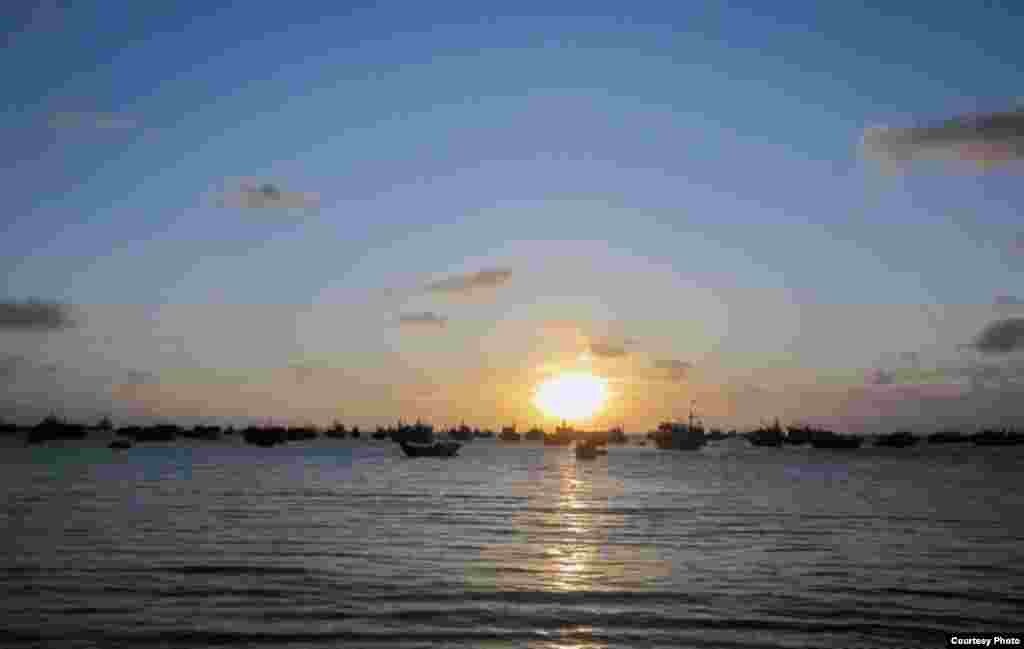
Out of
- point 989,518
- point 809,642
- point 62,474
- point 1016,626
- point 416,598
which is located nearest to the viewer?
point 809,642

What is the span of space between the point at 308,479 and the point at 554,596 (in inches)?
2408

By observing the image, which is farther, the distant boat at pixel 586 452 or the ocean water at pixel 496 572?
the distant boat at pixel 586 452

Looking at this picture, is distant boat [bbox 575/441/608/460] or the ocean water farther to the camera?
distant boat [bbox 575/441/608/460]

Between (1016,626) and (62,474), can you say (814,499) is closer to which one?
(1016,626)

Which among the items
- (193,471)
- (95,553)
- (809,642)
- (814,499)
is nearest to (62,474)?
(193,471)

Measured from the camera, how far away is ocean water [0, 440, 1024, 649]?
69.7ft

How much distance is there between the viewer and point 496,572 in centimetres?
2908

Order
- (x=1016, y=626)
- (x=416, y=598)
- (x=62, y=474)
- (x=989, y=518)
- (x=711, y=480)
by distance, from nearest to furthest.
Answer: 1. (x=1016, y=626)
2. (x=416, y=598)
3. (x=989, y=518)
4. (x=62, y=474)
5. (x=711, y=480)

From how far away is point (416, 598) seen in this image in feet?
81.3

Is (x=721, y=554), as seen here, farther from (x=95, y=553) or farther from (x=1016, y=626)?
(x=95, y=553)

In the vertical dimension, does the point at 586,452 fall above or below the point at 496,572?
above

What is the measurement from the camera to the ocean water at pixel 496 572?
21.2 metres

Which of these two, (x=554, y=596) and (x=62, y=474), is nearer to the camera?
(x=554, y=596)

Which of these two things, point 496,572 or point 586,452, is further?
point 586,452
